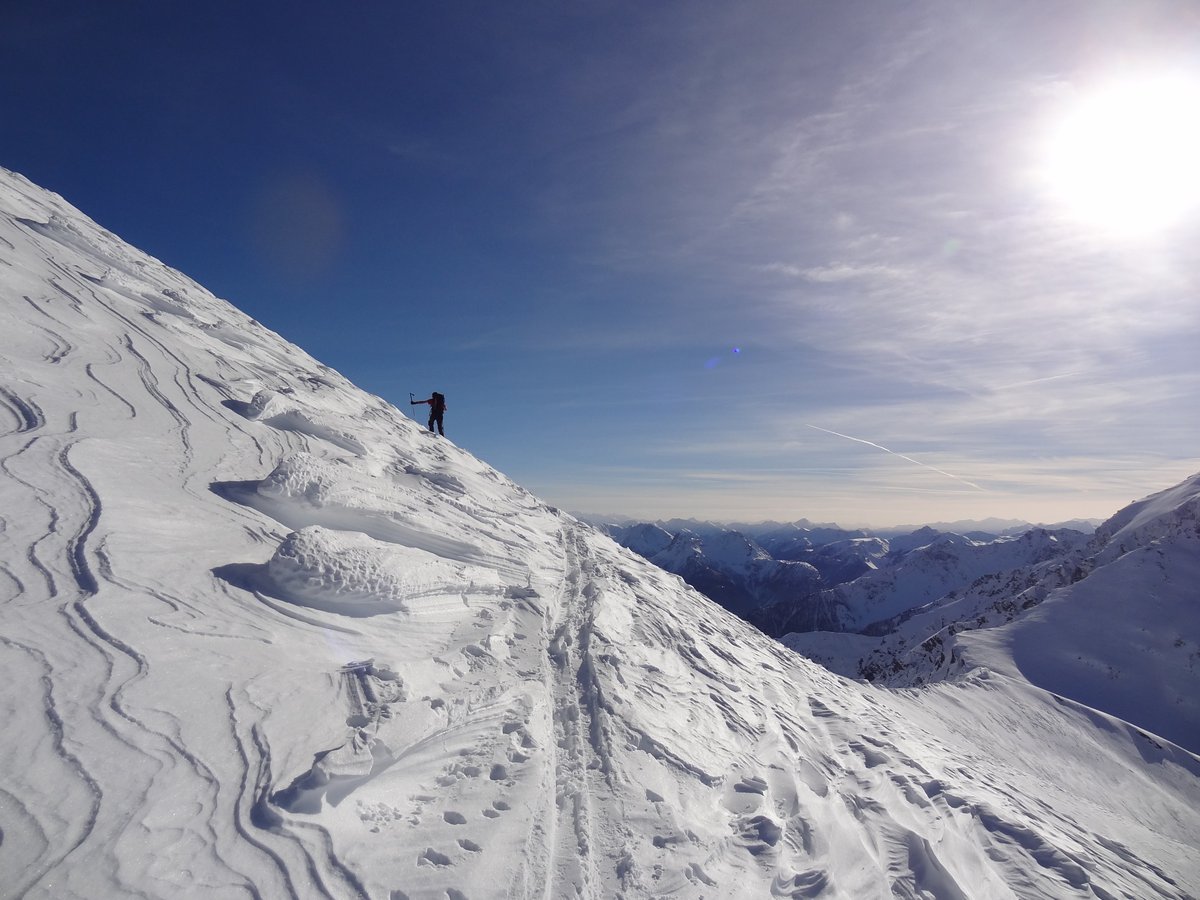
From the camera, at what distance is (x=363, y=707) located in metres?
6.09

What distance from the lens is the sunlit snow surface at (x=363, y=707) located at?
4.34m

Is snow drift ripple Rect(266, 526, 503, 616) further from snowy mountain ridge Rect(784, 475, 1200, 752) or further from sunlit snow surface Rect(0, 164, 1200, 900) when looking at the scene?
snowy mountain ridge Rect(784, 475, 1200, 752)

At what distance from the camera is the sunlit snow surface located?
434cm

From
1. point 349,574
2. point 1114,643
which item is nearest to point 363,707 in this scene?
point 349,574

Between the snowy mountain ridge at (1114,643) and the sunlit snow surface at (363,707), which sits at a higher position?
the sunlit snow surface at (363,707)

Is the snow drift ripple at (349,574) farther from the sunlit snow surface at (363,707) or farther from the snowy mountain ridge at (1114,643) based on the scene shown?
the snowy mountain ridge at (1114,643)

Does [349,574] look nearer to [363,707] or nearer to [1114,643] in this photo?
[363,707]

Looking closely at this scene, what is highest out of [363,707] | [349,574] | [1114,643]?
[349,574]

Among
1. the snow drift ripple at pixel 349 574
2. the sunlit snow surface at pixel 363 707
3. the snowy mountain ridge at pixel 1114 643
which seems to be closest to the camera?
the sunlit snow surface at pixel 363 707

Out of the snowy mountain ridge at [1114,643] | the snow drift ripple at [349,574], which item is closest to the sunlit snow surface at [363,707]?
the snow drift ripple at [349,574]

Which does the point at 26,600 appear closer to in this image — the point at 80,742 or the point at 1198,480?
Result: the point at 80,742

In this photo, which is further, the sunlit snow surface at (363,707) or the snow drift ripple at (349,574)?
the snow drift ripple at (349,574)

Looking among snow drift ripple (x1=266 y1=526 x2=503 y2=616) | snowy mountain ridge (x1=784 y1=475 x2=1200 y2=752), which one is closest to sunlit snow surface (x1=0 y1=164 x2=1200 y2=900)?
snow drift ripple (x1=266 y1=526 x2=503 y2=616)

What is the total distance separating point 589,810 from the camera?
5.87m
